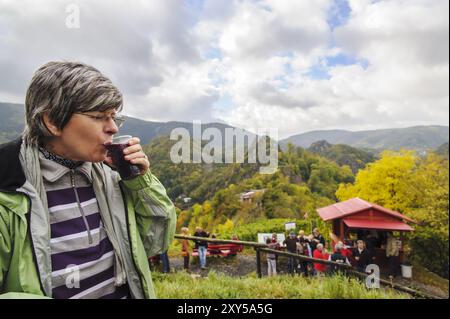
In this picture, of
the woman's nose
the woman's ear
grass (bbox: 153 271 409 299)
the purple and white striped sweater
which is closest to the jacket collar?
the purple and white striped sweater

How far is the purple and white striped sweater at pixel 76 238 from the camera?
3.29 ft

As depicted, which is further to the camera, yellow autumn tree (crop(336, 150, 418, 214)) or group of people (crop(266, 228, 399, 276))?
yellow autumn tree (crop(336, 150, 418, 214))

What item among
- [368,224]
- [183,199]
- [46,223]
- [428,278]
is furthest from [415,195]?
[46,223]

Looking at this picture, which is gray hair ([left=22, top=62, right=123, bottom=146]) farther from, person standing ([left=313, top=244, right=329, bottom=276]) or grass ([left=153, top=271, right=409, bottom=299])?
person standing ([left=313, top=244, right=329, bottom=276])

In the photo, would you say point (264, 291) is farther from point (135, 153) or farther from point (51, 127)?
point (51, 127)

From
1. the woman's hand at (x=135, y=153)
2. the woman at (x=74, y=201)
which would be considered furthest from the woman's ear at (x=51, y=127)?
the woman's hand at (x=135, y=153)

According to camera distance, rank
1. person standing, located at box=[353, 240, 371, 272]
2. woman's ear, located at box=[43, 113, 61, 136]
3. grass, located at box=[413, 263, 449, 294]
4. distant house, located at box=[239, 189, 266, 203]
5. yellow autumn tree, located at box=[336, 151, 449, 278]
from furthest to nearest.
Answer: distant house, located at box=[239, 189, 266, 203]
yellow autumn tree, located at box=[336, 151, 449, 278]
grass, located at box=[413, 263, 449, 294]
person standing, located at box=[353, 240, 371, 272]
woman's ear, located at box=[43, 113, 61, 136]

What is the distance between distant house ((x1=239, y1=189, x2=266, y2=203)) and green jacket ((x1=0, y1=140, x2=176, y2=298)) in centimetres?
1304

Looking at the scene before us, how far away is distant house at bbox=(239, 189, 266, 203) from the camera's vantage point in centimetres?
1417

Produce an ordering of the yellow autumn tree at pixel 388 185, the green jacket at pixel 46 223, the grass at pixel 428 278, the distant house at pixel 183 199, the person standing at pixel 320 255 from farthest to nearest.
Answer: the yellow autumn tree at pixel 388 185 < the grass at pixel 428 278 < the distant house at pixel 183 199 < the person standing at pixel 320 255 < the green jacket at pixel 46 223

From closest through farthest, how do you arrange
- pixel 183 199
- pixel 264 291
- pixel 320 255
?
pixel 264 291
pixel 320 255
pixel 183 199

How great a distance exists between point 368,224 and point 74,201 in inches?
435

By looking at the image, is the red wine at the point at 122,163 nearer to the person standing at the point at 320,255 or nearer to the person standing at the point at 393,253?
the person standing at the point at 320,255

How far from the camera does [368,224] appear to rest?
1029 centimetres
